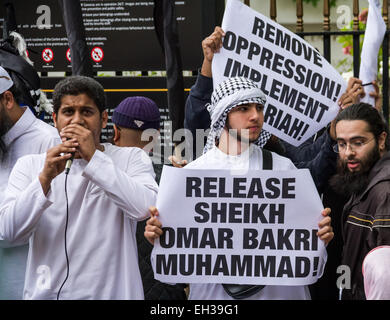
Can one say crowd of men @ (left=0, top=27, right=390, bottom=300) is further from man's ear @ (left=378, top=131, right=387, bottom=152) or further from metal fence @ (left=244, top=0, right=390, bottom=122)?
metal fence @ (left=244, top=0, right=390, bottom=122)

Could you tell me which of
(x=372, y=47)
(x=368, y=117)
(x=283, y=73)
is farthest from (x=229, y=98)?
(x=372, y=47)

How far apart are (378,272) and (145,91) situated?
3.68 meters

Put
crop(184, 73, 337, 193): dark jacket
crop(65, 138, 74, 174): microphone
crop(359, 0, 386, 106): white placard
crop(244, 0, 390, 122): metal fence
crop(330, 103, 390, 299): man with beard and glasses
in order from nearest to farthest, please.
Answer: crop(65, 138, 74, 174): microphone < crop(330, 103, 390, 299): man with beard and glasses < crop(184, 73, 337, 193): dark jacket < crop(359, 0, 386, 106): white placard < crop(244, 0, 390, 122): metal fence

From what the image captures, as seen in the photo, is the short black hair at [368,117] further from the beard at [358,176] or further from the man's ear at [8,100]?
the man's ear at [8,100]

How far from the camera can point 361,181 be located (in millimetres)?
3553

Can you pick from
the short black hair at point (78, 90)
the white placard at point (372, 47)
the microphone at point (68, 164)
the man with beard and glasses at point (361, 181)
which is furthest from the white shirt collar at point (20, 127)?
the white placard at point (372, 47)

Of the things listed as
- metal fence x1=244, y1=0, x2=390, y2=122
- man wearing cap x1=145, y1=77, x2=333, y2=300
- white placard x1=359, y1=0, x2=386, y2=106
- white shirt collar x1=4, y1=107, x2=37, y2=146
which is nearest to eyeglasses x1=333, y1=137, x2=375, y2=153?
man wearing cap x1=145, y1=77, x2=333, y2=300

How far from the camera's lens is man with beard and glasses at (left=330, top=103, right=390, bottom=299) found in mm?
3326

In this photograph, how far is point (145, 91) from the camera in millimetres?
5789

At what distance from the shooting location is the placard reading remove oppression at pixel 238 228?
10.4 ft

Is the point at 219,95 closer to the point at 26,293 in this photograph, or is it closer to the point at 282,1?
the point at 26,293

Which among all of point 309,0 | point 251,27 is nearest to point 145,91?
point 251,27

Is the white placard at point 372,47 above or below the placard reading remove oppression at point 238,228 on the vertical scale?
above

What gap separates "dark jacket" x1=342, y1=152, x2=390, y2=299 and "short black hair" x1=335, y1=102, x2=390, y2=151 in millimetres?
152
